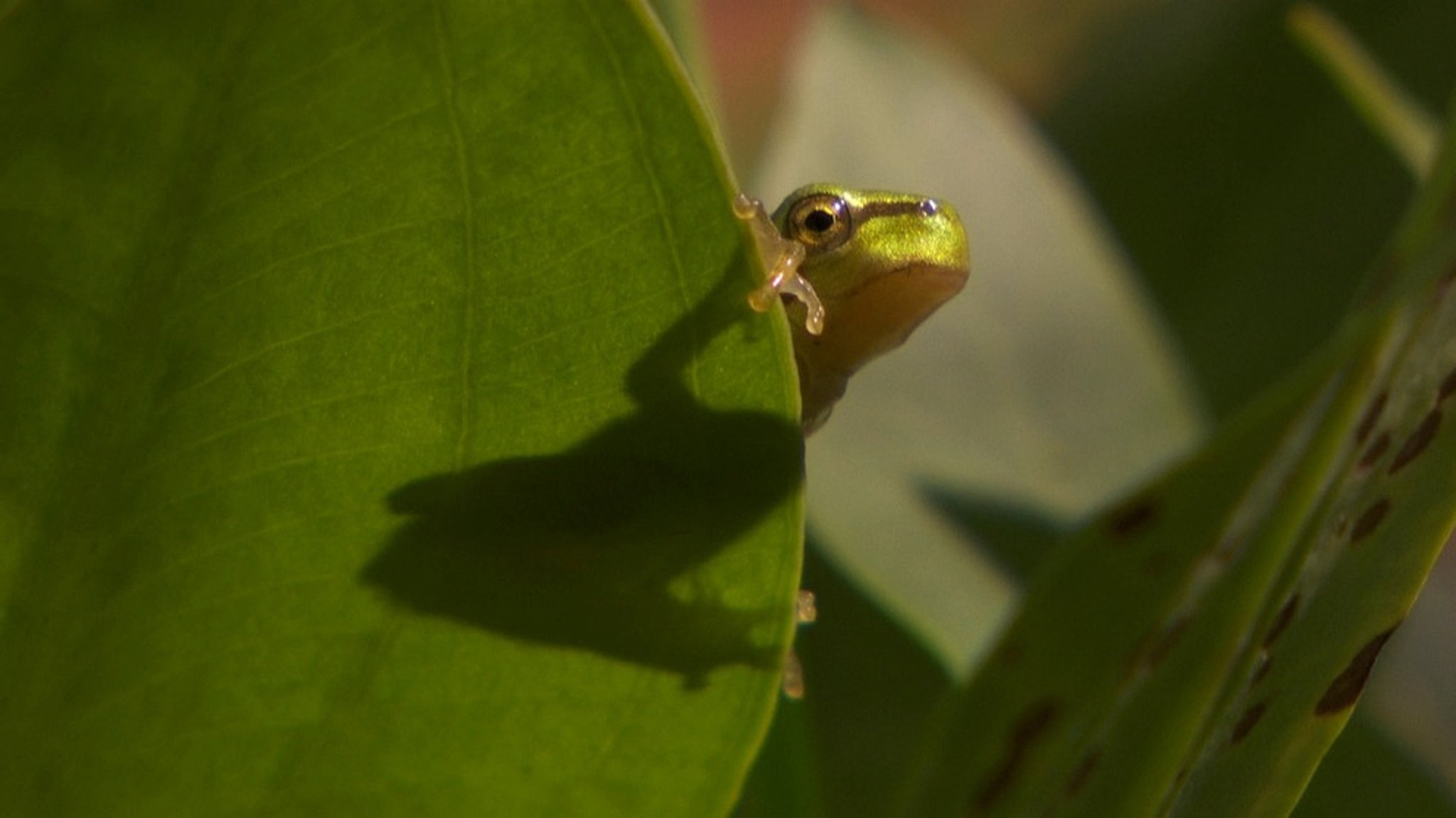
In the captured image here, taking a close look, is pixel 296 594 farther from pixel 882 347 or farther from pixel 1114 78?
pixel 1114 78

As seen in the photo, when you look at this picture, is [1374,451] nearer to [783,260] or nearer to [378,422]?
[783,260]

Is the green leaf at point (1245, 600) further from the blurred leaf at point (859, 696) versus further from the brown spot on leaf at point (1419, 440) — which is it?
the blurred leaf at point (859, 696)

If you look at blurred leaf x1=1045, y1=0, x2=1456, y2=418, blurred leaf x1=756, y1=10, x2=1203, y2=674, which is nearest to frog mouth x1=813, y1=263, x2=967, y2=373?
blurred leaf x1=756, y1=10, x2=1203, y2=674

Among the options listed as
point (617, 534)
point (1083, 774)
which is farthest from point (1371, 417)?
point (617, 534)

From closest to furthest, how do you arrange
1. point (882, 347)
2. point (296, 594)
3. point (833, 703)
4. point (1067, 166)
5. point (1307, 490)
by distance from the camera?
point (296, 594) → point (1307, 490) → point (882, 347) → point (833, 703) → point (1067, 166)

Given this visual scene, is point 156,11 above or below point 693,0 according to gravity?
above

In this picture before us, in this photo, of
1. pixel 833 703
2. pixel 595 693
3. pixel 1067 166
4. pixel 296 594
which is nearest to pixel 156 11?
pixel 296 594

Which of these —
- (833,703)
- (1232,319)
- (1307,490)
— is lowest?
(833,703)
